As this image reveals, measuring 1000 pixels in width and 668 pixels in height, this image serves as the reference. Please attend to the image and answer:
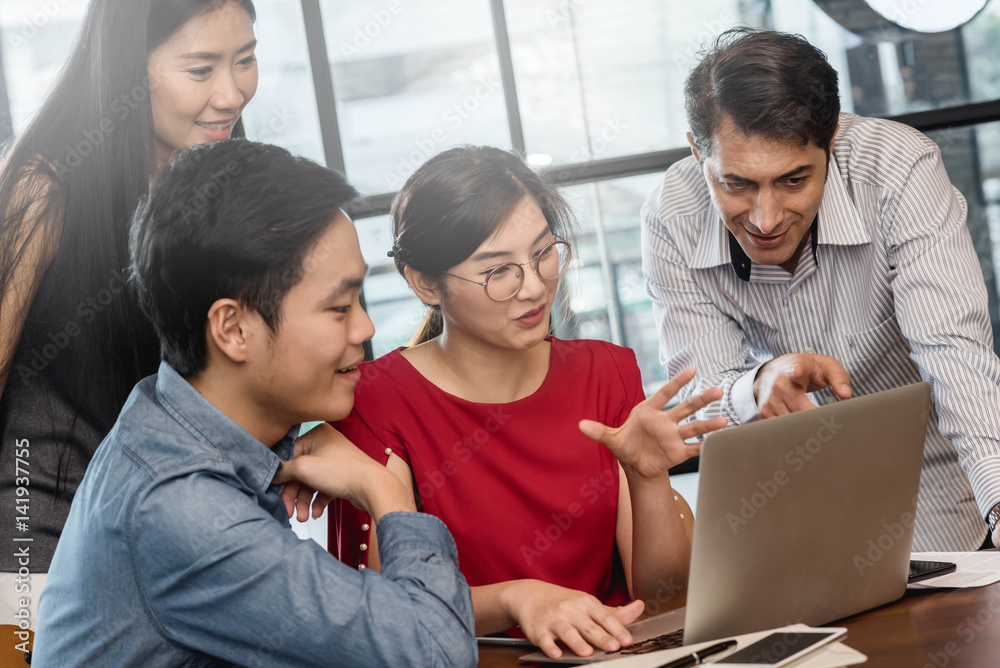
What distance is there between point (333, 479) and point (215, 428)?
177 millimetres

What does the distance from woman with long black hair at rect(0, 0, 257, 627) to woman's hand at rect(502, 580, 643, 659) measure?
2.41 feet

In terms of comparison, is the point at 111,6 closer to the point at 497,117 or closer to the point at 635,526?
the point at 635,526

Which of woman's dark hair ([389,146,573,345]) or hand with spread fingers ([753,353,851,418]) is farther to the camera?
woman's dark hair ([389,146,573,345])

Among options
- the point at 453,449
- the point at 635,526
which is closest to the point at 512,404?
the point at 453,449

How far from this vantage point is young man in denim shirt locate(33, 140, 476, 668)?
964mm

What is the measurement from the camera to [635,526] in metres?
1.46

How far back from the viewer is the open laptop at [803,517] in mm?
953

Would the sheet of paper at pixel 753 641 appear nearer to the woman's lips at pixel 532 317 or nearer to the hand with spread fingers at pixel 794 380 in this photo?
the hand with spread fingers at pixel 794 380

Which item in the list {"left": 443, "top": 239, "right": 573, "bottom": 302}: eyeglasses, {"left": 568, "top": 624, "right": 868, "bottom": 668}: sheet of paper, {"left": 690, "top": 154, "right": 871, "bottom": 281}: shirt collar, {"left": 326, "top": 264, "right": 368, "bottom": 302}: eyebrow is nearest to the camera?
{"left": 568, "top": 624, "right": 868, "bottom": 668}: sheet of paper
